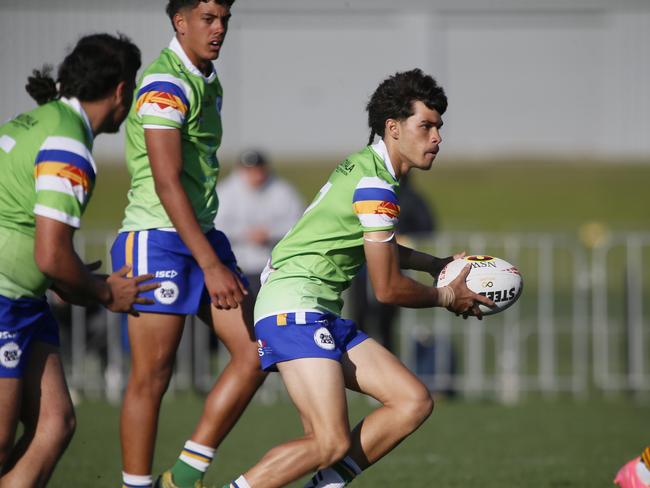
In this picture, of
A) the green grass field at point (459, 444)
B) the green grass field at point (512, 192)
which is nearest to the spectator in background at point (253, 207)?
the green grass field at point (459, 444)

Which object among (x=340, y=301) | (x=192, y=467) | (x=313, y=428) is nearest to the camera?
(x=313, y=428)

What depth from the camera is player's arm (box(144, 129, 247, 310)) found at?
16.9 feet

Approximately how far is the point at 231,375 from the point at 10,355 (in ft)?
4.18

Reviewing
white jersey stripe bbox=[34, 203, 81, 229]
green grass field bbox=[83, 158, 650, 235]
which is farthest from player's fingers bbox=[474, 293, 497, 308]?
green grass field bbox=[83, 158, 650, 235]

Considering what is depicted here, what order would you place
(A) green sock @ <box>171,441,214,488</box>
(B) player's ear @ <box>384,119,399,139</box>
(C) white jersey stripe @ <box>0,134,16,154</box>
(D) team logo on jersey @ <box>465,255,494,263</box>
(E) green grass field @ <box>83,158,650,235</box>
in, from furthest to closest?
(E) green grass field @ <box>83,158,650,235</box>
(A) green sock @ <box>171,441,214,488</box>
(D) team logo on jersey @ <box>465,255,494,263</box>
(B) player's ear @ <box>384,119,399,139</box>
(C) white jersey stripe @ <box>0,134,16,154</box>

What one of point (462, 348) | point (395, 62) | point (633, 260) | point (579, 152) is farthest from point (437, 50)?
point (633, 260)

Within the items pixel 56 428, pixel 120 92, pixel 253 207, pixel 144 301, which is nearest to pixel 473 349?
pixel 253 207

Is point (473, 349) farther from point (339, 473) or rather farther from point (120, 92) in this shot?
point (120, 92)

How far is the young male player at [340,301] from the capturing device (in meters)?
4.97

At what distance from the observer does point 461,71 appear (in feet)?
105

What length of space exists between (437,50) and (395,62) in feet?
5.39

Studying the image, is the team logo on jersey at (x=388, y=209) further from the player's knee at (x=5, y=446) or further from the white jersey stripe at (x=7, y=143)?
the player's knee at (x=5, y=446)

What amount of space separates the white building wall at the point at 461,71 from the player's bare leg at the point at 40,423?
2547 cm

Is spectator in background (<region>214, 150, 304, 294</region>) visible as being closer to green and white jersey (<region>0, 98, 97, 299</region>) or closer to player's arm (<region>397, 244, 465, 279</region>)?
player's arm (<region>397, 244, 465, 279</region>)
